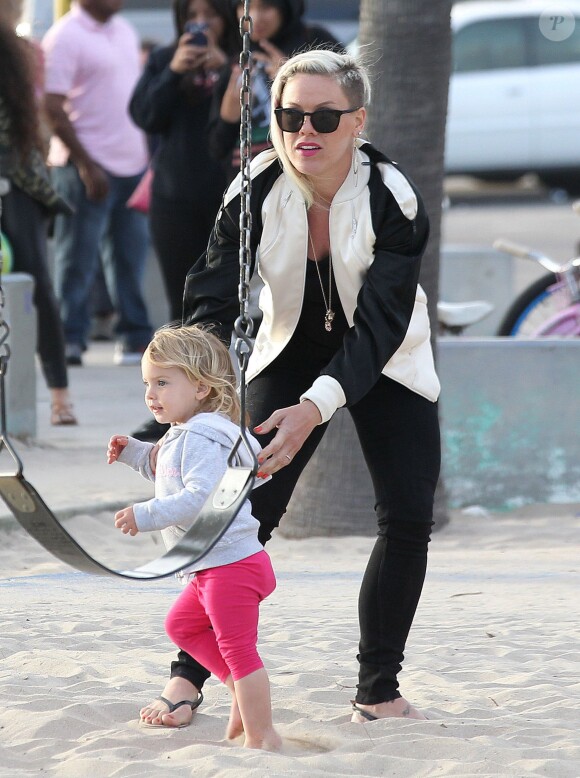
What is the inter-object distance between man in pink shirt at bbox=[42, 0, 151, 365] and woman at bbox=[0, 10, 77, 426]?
1.49 meters

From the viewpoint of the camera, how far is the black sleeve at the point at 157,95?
6.97 meters

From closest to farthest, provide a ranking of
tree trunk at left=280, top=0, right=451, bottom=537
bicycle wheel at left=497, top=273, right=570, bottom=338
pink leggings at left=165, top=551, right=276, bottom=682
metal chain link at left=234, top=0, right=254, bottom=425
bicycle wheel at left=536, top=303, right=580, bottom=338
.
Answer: metal chain link at left=234, top=0, right=254, bottom=425 < pink leggings at left=165, top=551, right=276, bottom=682 < tree trunk at left=280, top=0, right=451, bottom=537 < bicycle wheel at left=536, top=303, right=580, bottom=338 < bicycle wheel at left=497, top=273, right=570, bottom=338

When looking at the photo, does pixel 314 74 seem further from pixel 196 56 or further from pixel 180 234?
pixel 180 234

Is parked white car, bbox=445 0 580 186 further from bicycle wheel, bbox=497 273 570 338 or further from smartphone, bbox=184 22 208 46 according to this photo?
smartphone, bbox=184 22 208 46

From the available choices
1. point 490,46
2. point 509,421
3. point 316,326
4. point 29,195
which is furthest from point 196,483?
point 490,46

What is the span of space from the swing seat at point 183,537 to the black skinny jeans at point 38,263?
400cm

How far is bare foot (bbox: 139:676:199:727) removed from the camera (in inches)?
143

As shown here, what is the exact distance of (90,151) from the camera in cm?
901

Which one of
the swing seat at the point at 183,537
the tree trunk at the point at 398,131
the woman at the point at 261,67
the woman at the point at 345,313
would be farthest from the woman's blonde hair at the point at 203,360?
the woman at the point at 261,67

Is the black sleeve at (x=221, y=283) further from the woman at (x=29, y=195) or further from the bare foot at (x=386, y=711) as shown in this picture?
the woman at (x=29, y=195)

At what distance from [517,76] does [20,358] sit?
42.2ft

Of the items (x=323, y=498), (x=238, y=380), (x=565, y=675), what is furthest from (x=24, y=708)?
(x=323, y=498)

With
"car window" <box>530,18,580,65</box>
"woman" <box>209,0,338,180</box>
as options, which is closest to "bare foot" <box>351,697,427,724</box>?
"woman" <box>209,0,338,180</box>

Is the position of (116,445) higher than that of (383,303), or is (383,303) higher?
(383,303)
